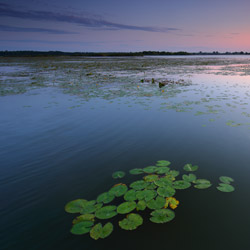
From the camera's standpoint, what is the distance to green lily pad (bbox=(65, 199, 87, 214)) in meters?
2.86

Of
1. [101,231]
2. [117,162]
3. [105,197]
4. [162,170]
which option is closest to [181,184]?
[162,170]

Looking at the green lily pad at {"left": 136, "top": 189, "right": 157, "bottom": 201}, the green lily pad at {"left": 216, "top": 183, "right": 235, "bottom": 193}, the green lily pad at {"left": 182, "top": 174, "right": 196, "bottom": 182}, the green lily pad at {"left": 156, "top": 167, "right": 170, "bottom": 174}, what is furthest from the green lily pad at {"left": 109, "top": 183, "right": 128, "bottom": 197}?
the green lily pad at {"left": 216, "top": 183, "right": 235, "bottom": 193}

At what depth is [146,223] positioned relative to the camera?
2.59 metres

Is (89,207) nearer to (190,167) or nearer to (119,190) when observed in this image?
(119,190)

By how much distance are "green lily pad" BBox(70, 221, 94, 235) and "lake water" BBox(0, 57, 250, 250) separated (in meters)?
0.07

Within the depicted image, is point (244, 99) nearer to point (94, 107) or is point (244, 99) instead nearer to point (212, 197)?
point (94, 107)

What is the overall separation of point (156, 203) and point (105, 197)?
857 millimetres

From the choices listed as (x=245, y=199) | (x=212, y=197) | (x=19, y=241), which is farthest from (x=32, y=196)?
(x=245, y=199)

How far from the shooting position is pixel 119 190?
3262 mm

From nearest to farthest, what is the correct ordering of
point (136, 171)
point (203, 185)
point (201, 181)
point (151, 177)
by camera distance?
point (203, 185) → point (201, 181) → point (151, 177) → point (136, 171)

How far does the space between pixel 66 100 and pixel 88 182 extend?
797 centimetres

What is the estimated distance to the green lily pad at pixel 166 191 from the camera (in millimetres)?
3099

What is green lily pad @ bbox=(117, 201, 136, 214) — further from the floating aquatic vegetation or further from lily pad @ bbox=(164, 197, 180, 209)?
the floating aquatic vegetation

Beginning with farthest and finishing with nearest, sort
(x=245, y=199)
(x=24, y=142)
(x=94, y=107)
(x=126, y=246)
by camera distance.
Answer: (x=94, y=107) < (x=24, y=142) < (x=245, y=199) < (x=126, y=246)
